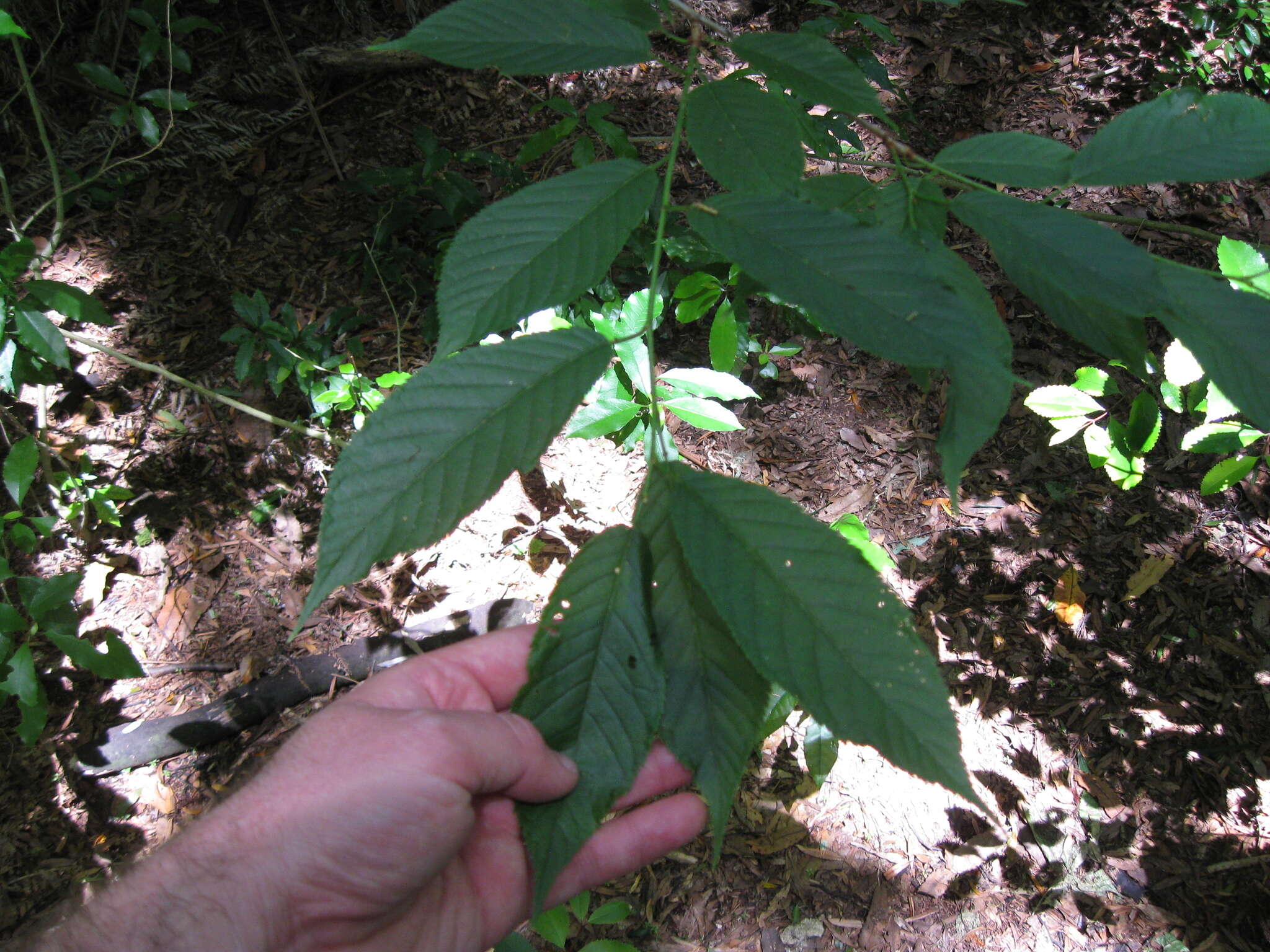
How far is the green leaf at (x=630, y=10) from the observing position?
1.03 meters

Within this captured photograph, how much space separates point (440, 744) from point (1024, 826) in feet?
6.84

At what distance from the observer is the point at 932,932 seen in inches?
83.1

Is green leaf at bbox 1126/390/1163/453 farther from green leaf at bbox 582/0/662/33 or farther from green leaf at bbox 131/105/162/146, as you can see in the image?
green leaf at bbox 131/105/162/146

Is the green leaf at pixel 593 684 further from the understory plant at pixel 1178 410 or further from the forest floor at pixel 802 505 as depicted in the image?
the forest floor at pixel 802 505

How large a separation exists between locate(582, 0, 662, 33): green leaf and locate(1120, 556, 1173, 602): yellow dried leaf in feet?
8.59

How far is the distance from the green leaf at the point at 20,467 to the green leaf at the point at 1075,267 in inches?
88.3

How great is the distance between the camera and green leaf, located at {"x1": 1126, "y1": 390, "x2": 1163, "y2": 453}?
156 cm

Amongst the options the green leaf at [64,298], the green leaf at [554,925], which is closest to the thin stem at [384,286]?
the green leaf at [64,298]

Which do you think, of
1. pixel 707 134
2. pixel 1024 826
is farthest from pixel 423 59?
pixel 1024 826

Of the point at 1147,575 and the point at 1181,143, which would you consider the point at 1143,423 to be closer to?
the point at 1181,143

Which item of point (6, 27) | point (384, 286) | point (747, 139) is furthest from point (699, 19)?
point (384, 286)

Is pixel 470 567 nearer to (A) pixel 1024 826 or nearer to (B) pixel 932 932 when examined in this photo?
(B) pixel 932 932

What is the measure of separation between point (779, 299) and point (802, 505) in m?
1.96

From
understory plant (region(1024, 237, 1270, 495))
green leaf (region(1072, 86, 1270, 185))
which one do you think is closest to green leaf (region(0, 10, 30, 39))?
green leaf (region(1072, 86, 1270, 185))
